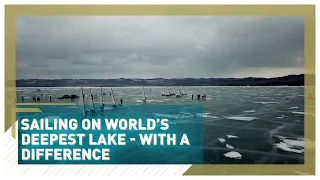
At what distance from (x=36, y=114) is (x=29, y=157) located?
72 cm

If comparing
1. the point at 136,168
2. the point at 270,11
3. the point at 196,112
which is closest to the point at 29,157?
the point at 136,168

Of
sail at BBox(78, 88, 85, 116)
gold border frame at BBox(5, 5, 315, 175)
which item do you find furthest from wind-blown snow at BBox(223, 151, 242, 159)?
sail at BBox(78, 88, 85, 116)

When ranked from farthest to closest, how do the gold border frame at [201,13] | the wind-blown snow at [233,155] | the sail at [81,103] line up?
1. the sail at [81,103]
2. the wind-blown snow at [233,155]
3. the gold border frame at [201,13]

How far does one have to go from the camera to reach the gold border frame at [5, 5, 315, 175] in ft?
13.2

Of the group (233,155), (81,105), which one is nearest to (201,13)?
(233,155)

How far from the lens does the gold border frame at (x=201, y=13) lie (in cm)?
402

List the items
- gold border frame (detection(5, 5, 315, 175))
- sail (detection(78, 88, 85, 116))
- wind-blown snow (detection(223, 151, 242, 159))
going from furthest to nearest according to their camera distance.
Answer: sail (detection(78, 88, 85, 116)) → wind-blown snow (detection(223, 151, 242, 159)) → gold border frame (detection(5, 5, 315, 175))

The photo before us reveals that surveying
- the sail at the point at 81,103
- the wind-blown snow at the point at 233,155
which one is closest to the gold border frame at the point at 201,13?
the wind-blown snow at the point at 233,155

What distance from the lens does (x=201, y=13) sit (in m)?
4.12

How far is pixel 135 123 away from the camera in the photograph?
4.24m

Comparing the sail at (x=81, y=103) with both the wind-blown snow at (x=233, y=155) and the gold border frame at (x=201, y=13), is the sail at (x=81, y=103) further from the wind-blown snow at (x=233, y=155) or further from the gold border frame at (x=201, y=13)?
the wind-blown snow at (x=233, y=155)

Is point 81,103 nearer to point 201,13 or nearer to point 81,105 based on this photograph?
point 81,105

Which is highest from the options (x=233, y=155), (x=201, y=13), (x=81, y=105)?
(x=201, y=13)

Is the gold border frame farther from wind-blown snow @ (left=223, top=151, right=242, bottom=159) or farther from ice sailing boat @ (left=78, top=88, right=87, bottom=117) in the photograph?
ice sailing boat @ (left=78, top=88, right=87, bottom=117)
